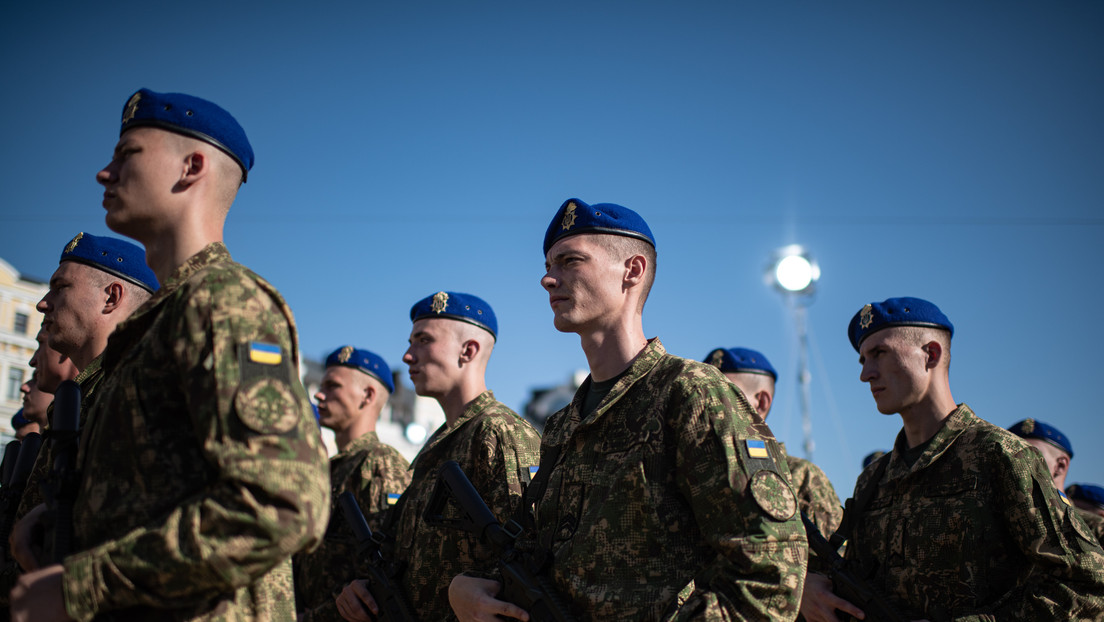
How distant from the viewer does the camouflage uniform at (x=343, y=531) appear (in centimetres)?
647

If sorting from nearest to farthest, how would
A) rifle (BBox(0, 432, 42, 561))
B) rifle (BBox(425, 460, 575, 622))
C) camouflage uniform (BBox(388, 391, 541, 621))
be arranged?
rifle (BBox(425, 460, 575, 622)), rifle (BBox(0, 432, 42, 561)), camouflage uniform (BBox(388, 391, 541, 621))

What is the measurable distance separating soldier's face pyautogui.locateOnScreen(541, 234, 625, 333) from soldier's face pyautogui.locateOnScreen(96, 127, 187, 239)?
5.58 ft

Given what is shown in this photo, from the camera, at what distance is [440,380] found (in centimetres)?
622

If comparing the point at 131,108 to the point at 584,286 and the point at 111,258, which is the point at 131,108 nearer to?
the point at 111,258

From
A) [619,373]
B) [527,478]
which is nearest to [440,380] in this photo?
[527,478]

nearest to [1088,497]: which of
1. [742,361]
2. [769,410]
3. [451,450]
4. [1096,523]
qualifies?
[1096,523]

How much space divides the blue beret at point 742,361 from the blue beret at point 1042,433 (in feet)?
10.8

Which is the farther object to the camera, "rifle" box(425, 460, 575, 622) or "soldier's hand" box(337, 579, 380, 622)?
"soldier's hand" box(337, 579, 380, 622)

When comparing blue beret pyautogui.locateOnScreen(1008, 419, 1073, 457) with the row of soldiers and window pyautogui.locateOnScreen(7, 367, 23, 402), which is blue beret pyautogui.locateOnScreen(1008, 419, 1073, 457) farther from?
window pyautogui.locateOnScreen(7, 367, 23, 402)

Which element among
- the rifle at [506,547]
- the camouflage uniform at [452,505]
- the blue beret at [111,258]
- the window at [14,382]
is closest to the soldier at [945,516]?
the camouflage uniform at [452,505]

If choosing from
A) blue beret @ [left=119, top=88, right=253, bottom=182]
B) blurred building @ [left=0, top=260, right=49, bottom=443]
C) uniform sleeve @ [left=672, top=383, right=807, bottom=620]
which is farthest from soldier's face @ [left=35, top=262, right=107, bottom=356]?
blurred building @ [left=0, top=260, right=49, bottom=443]

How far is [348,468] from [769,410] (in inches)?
159

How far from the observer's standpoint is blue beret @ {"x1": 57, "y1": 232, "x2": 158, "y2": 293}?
4.41 metres

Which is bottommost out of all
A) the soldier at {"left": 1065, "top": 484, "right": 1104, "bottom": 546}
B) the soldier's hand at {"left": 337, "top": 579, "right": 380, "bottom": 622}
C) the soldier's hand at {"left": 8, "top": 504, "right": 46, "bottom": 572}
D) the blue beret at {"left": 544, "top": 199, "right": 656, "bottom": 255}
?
the soldier's hand at {"left": 8, "top": 504, "right": 46, "bottom": 572}
